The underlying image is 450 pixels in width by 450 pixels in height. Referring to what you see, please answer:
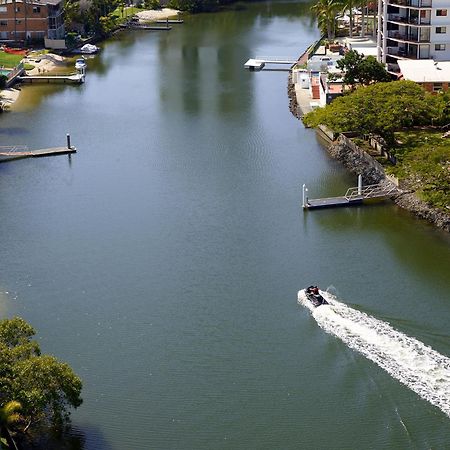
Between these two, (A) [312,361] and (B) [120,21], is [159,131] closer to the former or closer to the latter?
(A) [312,361]

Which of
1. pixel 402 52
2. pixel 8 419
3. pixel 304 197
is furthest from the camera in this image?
pixel 402 52

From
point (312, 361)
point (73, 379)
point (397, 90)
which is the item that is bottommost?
point (312, 361)

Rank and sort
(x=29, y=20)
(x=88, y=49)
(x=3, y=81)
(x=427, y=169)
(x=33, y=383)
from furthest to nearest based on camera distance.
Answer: (x=29, y=20)
(x=88, y=49)
(x=3, y=81)
(x=427, y=169)
(x=33, y=383)

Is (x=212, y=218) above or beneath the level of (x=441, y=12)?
beneath

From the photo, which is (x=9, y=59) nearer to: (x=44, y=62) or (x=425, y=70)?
(x=44, y=62)

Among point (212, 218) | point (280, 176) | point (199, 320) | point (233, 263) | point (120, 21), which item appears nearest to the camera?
point (199, 320)

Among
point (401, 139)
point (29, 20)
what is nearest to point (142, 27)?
point (29, 20)

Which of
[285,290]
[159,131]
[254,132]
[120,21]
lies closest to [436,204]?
[285,290]
